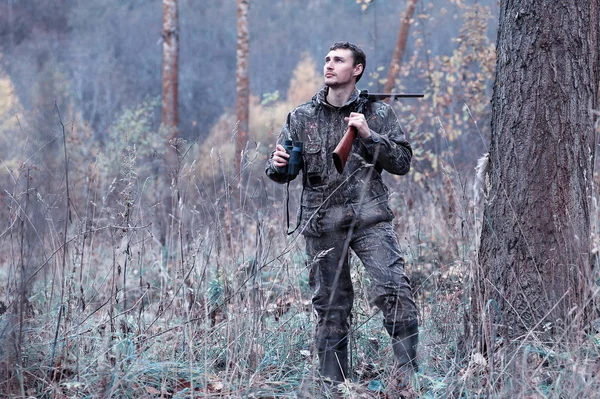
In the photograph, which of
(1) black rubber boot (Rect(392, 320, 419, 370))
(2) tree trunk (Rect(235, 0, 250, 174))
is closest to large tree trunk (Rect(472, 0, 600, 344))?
(1) black rubber boot (Rect(392, 320, 419, 370))

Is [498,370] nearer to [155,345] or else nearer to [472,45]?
[155,345]

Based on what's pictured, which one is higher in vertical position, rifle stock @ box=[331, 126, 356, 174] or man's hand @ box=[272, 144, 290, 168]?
rifle stock @ box=[331, 126, 356, 174]

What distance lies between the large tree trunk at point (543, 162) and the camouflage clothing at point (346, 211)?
495 mm

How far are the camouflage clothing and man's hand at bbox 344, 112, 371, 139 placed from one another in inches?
2.6

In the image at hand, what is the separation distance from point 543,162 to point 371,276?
3.69ft

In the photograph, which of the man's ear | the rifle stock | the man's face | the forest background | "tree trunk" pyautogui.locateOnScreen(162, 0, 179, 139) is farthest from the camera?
"tree trunk" pyautogui.locateOnScreen(162, 0, 179, 139)

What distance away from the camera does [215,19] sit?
51.3m

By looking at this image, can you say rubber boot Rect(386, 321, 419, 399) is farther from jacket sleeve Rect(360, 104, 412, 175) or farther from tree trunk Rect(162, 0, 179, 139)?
tree trunk Rect(162, 0, 179, 139)

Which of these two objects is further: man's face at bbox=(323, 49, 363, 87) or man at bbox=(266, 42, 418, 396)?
man's face at bbox=(323, 49, 363, 87)

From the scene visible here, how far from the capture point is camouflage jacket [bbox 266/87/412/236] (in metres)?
3.86

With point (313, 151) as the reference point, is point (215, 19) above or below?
above

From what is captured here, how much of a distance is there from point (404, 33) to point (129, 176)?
1040 cm

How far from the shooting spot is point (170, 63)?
43.7 ft

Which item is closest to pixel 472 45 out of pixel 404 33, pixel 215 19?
pixel 404 33
